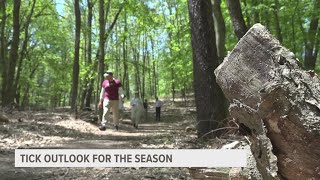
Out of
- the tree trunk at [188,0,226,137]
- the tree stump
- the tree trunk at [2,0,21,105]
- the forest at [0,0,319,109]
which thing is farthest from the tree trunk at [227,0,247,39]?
the tree trunk at [2,0,21,105]

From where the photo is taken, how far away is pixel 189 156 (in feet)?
15.2

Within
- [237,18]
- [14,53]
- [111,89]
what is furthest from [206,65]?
[14,53]

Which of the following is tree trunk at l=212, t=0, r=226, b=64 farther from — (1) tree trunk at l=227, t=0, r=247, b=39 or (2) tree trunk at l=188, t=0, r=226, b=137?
(2) tree trunk at l=188, t=0, r=226, b=137

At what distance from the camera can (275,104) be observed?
9.30ft

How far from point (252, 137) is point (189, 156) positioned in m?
1.54

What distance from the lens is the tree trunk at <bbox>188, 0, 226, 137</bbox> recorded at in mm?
7348

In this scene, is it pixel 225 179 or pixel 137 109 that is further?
pixel 137 109

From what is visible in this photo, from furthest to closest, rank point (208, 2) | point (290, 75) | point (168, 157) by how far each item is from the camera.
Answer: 1. point (208, 2)
2. point (168, 157)
3. point (290, 75)

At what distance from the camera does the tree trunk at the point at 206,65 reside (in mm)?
7348

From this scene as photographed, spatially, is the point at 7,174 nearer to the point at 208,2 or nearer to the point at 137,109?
the point at 208,2

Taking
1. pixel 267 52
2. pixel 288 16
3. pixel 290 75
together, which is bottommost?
pixel 290 75

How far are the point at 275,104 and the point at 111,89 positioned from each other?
9780 mm

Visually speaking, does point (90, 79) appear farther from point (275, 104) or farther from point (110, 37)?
point (275, 104)

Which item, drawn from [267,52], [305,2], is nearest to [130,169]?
[267,52]
